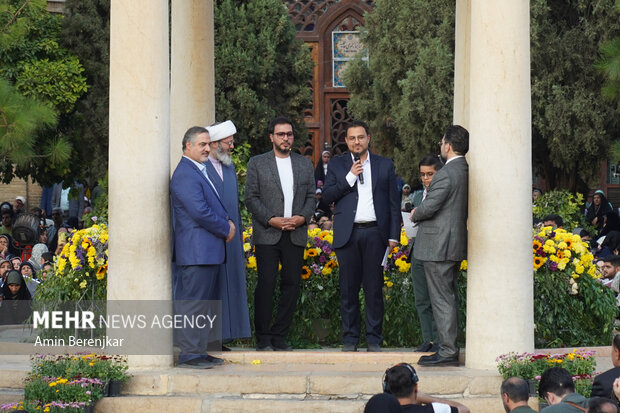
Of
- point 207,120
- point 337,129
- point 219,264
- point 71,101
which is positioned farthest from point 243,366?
point 337,129

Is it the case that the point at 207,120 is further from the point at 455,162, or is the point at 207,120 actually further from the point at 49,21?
the point at 49,21

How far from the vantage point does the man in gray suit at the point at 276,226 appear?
452 inches

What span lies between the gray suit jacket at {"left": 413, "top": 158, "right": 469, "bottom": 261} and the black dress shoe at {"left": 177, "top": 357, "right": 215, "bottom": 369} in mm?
2109

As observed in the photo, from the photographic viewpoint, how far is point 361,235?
449 inches

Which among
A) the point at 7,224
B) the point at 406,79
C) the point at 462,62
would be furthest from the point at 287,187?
the point at 406,79

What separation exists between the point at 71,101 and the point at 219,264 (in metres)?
17.2

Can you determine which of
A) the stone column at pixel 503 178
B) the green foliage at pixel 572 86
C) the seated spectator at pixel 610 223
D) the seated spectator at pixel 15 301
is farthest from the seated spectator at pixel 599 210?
the stone column at pixel 503 178

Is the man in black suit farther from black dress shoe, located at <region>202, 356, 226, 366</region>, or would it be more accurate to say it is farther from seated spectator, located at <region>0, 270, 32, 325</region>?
seated spectator, located at <region>0, 270, 32, 325</region>

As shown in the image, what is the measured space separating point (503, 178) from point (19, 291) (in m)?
7.46

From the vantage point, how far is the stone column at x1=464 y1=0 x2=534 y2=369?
33.9ft

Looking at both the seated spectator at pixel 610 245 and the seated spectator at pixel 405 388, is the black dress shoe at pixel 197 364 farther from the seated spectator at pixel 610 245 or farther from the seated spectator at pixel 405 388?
Answer: the seated spectator at pixel 610 245

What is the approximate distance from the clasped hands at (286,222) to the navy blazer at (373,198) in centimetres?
34

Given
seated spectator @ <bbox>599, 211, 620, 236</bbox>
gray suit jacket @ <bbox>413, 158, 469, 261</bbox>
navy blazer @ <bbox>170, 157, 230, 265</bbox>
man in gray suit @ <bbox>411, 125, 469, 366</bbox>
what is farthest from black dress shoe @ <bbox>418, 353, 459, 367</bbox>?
seated spectator @ <bbox>599, 211, 620, 236</bbox>

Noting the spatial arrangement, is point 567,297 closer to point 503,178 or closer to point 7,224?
point 503,178
